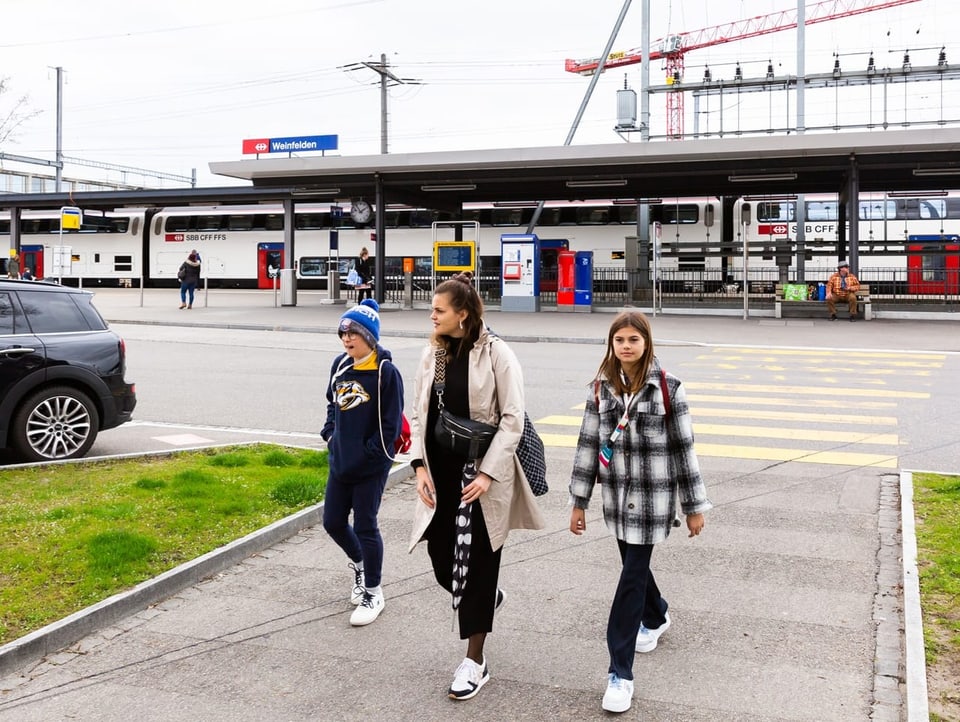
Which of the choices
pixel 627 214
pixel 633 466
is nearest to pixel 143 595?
pixel 633 466

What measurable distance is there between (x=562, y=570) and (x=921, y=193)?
115 feet

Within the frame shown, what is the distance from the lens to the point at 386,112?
160ft

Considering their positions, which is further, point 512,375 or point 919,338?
point 919,338

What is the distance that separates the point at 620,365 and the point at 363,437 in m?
1.45

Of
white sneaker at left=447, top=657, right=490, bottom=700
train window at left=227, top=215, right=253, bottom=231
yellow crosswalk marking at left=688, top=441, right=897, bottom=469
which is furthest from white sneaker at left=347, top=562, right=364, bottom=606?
train window at left=227, top=215, right=253, bottom=231

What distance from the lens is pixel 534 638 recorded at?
4719 mm

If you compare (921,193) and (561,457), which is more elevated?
(921,193)

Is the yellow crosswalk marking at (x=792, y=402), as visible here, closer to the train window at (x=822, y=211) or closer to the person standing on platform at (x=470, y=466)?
the person standing on platform at (x=470, y=466)

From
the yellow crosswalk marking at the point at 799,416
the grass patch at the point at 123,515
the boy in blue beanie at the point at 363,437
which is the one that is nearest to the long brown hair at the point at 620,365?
the boy in blue beanie at the point at 363,437

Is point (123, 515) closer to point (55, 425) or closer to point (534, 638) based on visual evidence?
point (55, 425)

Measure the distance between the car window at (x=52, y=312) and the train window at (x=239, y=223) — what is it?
117 ft

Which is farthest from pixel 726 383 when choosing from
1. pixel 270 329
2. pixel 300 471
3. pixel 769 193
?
pixel 769 193

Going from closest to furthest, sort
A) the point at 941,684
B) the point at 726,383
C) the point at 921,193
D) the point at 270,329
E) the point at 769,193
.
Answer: the point at 941,684 < the point at 726,383 < the point at 270,329 < the point at 769,193 < the point at 921,193

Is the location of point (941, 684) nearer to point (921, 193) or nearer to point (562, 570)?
point (562, 570)
